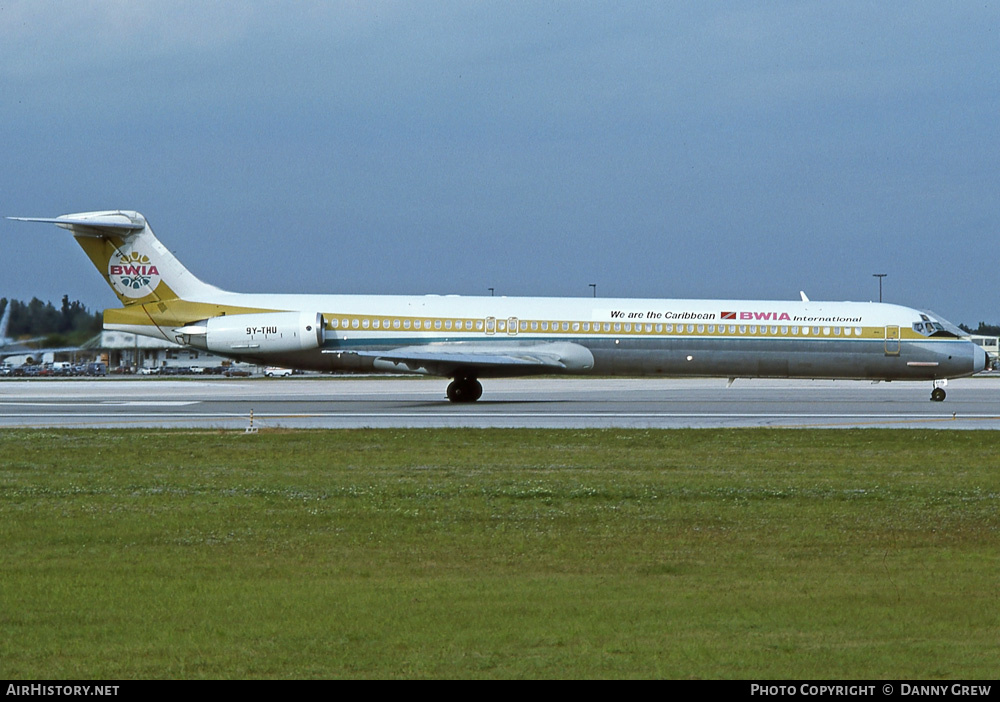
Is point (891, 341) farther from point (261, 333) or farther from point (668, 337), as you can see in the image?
point (261, 333)

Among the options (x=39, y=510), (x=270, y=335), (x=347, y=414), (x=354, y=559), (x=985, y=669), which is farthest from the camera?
(x=270, y=335)

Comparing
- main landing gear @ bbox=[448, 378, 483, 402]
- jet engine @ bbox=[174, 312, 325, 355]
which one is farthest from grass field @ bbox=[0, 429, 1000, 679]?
main landing gear @ bbox=[448, 378, 483, 402]

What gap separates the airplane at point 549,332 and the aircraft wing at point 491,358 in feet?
0.14

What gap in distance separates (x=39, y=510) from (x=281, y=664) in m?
6.62

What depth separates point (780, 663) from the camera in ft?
22.0

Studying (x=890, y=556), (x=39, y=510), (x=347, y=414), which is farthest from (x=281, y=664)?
(x=347, y=414)

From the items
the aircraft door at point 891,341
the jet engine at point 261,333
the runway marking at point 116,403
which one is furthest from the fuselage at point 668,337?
the runway marking at point 116,403

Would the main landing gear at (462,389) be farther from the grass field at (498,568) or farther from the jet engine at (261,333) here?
the grass field at (498,568)

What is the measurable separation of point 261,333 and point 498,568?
2606 cm

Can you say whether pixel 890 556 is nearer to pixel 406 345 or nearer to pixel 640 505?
pixel 640 505

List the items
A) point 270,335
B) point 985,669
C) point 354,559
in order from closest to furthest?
point 985,669 < point 354,559 < point 270,335

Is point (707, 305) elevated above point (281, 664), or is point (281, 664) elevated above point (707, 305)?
point (707, 305)

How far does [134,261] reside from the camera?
115 feet

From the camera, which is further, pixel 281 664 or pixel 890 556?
pixel 890 556
